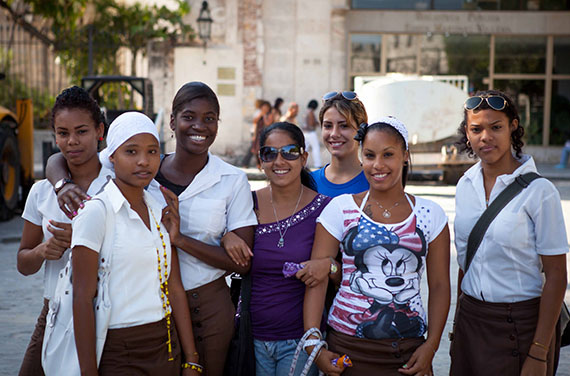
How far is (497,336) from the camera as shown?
10.4 ft

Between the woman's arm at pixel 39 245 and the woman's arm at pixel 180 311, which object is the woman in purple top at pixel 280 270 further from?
the woman's arm at pixel 39 245

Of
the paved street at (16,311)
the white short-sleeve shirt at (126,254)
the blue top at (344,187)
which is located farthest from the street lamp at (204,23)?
the white short-sleeve shirt at (126,254)

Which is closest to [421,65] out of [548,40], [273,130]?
[548,40]

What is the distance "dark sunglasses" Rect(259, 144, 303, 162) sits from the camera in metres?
3.40

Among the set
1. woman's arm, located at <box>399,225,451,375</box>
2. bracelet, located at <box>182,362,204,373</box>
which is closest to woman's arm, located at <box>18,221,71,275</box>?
bracelet, located at <box>182,362,204,373</box>

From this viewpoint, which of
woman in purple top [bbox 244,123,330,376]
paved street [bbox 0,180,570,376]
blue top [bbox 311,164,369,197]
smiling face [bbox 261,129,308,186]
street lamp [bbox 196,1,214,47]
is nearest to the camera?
woman in purple top [bbox 244,123,330,376]

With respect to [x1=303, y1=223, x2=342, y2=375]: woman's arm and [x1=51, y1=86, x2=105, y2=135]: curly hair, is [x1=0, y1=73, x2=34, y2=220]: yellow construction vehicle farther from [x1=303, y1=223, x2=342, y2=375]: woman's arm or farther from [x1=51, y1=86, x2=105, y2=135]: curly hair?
[x1=303, y1=223, x2=342, y2=375]: woman's arm

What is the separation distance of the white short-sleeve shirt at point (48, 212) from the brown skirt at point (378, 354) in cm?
126

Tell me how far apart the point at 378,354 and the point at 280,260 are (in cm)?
59

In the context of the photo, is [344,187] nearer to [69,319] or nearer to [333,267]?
[333,267]

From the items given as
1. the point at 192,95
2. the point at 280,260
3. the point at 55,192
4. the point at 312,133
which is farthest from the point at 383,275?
the point at 312,133

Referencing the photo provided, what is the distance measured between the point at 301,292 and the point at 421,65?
1842 cm

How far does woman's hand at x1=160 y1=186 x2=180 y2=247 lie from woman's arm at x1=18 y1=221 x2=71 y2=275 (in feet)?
1.30

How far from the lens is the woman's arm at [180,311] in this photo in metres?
3.08
